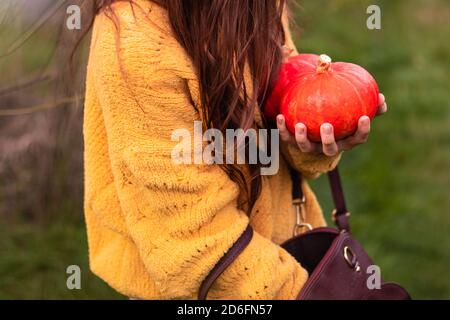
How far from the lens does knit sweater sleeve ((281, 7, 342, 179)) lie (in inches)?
87.1

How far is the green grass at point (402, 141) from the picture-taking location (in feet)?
12.5

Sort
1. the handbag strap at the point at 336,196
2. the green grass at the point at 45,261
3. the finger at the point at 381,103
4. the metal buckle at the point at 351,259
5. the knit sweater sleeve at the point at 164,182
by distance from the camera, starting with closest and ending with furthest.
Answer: the knit sweater sleeve at the point at 164,182 → the metal buckle at the point at 351,259 → the finger at the point at 381,103 → the handbag strap at the point at 336,196 → the green grass at the point at 45,261

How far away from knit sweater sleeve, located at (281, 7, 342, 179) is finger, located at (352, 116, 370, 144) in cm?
14

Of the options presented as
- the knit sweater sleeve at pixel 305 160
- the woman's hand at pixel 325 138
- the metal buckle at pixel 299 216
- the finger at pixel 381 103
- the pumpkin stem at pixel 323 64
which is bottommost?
the metal buckle at pixel 299 216

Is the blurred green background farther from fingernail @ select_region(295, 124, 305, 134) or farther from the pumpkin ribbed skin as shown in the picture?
fingernail @ select_region(295, 124, 305, 134)

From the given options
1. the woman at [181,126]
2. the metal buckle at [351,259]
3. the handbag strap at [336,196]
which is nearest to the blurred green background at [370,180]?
the handbag strap at [336,196]

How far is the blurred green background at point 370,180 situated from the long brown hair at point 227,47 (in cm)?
91

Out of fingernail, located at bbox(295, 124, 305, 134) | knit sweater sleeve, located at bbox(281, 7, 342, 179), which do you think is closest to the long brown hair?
fingernail, located at bbox(295, 124, 305, 134)

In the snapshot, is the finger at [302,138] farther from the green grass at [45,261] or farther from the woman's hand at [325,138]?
the green grass at [45,261]

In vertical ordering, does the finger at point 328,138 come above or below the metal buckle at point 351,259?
above

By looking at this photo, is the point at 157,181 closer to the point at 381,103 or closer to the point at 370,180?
the point at 381,103
